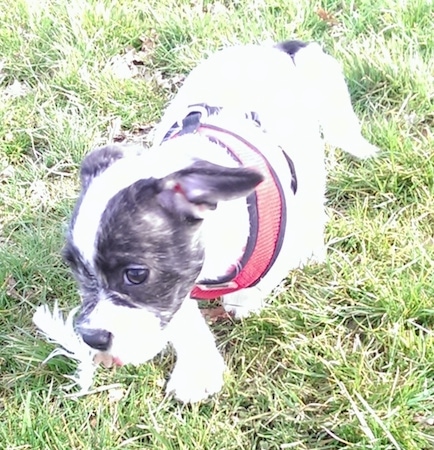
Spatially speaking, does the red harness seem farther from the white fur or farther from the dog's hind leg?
the dog's hind leg

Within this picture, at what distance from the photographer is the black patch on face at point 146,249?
5.98 feet

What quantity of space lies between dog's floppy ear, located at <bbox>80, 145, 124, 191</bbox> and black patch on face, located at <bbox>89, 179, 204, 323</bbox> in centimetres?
19

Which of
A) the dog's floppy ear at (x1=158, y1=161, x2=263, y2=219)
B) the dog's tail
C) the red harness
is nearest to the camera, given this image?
the dog's floppy ear at (x1=158, y1=161, x2=263, y2=219)

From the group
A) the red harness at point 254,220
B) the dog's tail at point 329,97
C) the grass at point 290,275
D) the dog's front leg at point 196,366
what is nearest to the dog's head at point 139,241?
the red harness at point 254,220

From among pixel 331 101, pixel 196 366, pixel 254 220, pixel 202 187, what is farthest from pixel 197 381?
pixel 331 101

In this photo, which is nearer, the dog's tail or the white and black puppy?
the white and black puppy

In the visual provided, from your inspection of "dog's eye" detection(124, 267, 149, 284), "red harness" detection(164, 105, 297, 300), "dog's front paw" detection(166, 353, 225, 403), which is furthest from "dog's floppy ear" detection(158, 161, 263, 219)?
"dog's front paw" detection(166, 353, 225, 403)

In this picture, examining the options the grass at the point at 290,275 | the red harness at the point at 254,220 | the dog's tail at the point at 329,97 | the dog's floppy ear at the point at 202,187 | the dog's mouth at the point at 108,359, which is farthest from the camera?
the dog's tail at the point at 329,97

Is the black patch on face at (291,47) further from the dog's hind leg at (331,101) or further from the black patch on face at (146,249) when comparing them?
the black patch on face at (146,249)

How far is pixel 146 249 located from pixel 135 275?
0.22 ft

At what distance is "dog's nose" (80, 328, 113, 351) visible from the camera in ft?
6.31

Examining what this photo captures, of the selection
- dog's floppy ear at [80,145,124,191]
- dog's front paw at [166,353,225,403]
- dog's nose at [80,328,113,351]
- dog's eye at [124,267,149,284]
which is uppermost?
dog's floppy ear at [80,145,124,191]

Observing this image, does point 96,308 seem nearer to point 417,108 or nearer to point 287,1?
point 417,108

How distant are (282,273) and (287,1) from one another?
1646 mm
